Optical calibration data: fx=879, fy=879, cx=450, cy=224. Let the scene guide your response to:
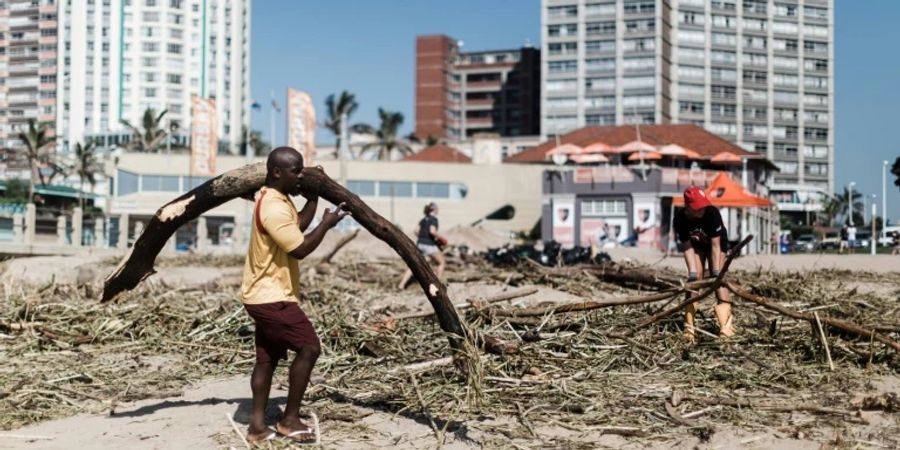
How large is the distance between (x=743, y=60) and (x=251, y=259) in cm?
11229

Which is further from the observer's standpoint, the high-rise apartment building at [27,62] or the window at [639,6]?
the high-rise apartment building at [27,62]

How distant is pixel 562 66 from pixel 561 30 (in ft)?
14.1

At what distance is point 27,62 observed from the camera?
108 meters

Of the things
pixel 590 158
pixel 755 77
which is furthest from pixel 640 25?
pixel 590 158

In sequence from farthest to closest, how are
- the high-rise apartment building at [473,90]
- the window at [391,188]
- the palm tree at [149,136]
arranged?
the high-rise apartment building at [473,90] < the palm tree at [149,136] < the window at [391,188]

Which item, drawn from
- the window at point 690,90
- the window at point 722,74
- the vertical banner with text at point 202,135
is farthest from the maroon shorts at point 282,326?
the window at point 722,74

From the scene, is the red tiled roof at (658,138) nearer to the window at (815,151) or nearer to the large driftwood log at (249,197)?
the large driftwood log at (249,197)

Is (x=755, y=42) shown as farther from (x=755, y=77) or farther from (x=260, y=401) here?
(x=260, y=401)

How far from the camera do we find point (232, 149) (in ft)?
345

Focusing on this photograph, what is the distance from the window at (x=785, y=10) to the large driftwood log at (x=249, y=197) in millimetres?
114034

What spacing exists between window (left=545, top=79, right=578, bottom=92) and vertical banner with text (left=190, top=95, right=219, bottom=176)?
6406 cm

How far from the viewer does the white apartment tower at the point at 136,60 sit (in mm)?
101750

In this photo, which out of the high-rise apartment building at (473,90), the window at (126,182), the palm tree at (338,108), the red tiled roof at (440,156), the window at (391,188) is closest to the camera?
the window at (126,182)

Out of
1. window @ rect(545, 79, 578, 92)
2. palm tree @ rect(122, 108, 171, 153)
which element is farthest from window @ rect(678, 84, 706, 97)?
palm tree @ rect(122, 108, 171, 153)
